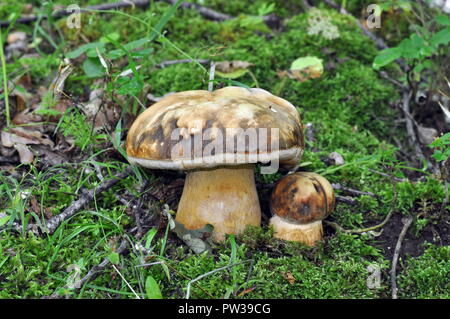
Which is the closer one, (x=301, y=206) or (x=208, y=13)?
(x=301, y=206)

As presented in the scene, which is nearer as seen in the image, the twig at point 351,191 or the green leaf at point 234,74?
the twig at point 351,191

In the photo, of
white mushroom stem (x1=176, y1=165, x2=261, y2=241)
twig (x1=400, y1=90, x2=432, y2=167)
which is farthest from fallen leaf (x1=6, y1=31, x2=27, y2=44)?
twig (x1=400, y1=90, x2=432, y2=167)

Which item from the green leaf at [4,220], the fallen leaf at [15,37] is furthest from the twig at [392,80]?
the fallen leaf at [15,37]

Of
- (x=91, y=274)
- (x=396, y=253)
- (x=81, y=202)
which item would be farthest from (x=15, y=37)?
(x=396, y=253)

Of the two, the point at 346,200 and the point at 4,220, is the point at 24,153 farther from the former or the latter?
the point at 346,200

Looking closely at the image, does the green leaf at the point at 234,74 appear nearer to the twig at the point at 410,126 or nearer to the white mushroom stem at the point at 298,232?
the twig at the point at 410,126

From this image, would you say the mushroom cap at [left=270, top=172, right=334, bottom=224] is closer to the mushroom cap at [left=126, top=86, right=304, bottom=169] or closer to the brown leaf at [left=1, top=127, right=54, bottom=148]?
the mushroom cap at [left=126, top=86, right=304, bottom=169]
